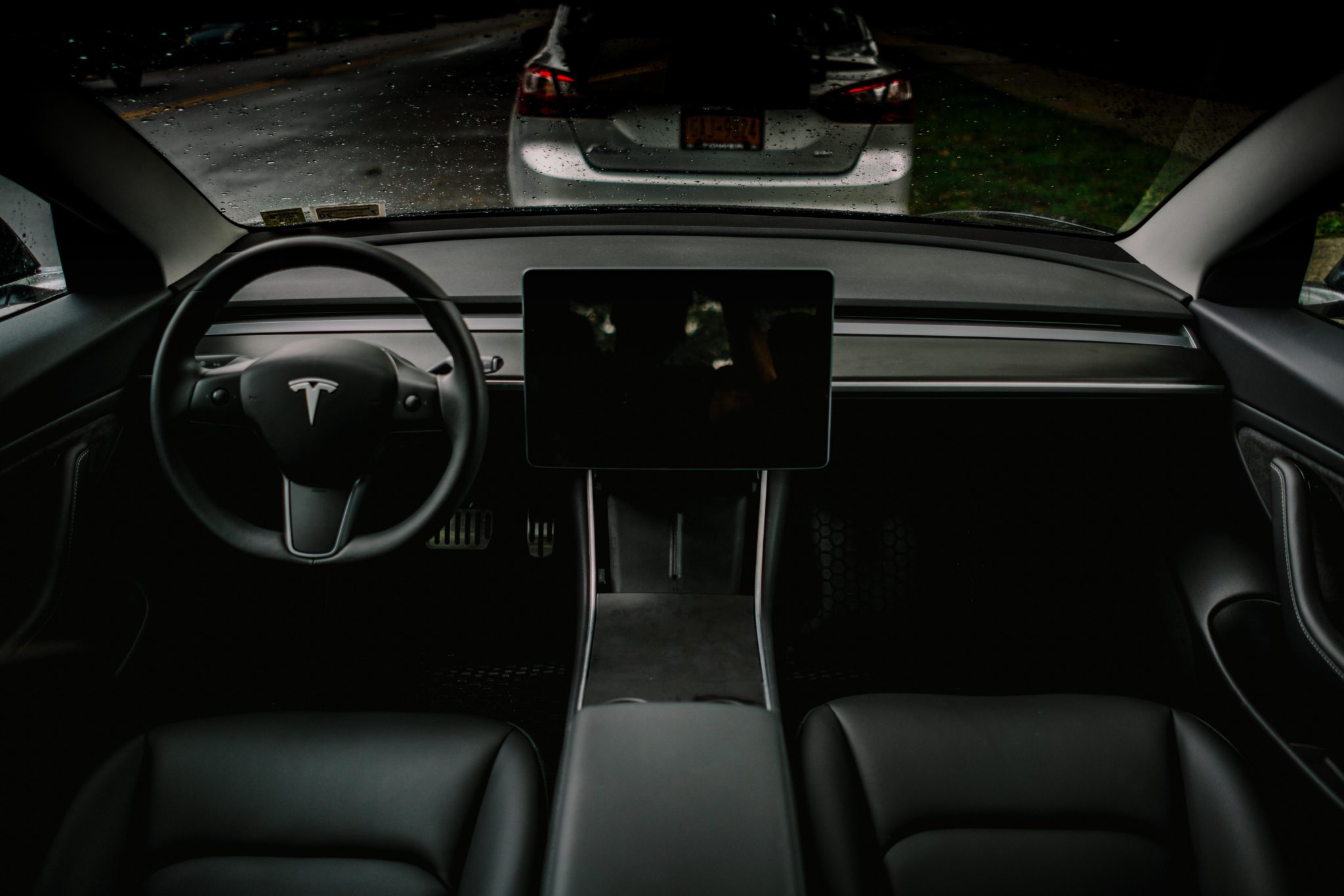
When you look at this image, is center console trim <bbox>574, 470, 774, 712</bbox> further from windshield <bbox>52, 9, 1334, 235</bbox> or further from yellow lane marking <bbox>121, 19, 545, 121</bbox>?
yellow lane marking <bbox>121, 19, 545, 121</bbox>

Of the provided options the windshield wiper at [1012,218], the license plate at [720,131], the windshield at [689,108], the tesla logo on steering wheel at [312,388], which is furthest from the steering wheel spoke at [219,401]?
the windshield wiper at [1012,218]

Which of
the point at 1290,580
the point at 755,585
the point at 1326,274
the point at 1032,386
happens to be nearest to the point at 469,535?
the point at 755,585

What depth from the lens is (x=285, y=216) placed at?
2.21 metres

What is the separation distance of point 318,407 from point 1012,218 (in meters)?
1.75

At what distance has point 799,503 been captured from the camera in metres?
2.44

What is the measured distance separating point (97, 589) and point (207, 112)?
1.11 meters

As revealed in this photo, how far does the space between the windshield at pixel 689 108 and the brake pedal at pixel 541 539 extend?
0.87 meters

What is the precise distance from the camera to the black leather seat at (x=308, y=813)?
4.40ft

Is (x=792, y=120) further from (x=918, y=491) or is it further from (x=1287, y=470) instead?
(x=1287, y=470)

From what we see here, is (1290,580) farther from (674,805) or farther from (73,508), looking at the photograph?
(73,508)

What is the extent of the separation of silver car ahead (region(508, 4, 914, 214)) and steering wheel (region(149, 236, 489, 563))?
0.71 metres

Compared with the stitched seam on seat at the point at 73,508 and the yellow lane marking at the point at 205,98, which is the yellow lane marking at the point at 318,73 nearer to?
the yellow lane marking at the point at 205,98

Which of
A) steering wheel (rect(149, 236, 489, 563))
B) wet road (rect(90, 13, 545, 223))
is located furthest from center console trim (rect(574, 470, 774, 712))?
wet road (rect(90, 13, 545, 223))

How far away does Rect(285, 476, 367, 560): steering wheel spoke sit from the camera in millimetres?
1531
